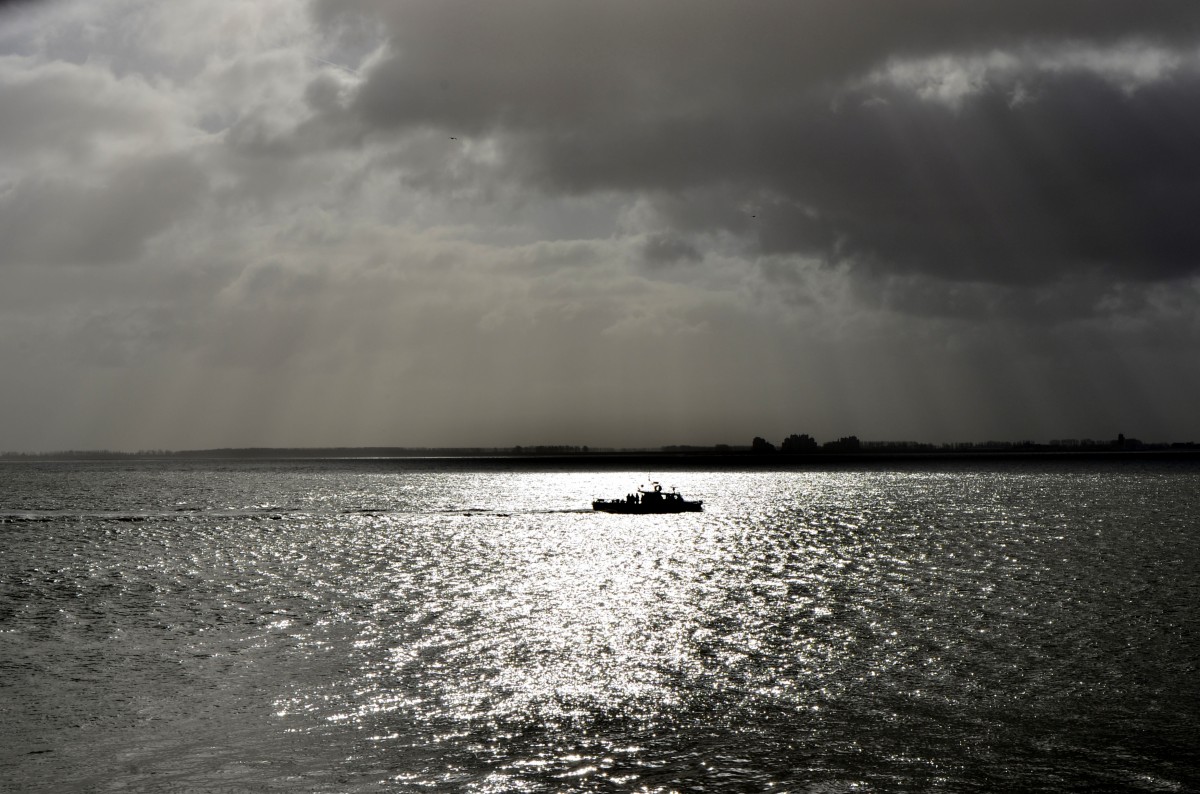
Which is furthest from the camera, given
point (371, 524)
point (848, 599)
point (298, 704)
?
point (371, 524)

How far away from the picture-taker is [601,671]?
44875 millimetres

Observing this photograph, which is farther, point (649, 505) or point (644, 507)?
point (649, 505)

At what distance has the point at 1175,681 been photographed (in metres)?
42.1

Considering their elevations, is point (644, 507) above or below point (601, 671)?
below

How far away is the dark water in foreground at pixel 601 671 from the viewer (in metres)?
31.2

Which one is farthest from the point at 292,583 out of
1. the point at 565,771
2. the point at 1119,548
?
the point at 1119,548

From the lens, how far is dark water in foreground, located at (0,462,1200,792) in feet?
102

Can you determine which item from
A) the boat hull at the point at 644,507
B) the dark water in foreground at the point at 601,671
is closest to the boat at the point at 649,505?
the boat hull at the point at 644,507


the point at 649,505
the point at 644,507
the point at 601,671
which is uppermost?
the point at 601,671

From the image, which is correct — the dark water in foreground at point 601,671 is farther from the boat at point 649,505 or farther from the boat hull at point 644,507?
the boat at point 649,505

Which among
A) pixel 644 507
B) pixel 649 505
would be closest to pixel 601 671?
pixel 644 507

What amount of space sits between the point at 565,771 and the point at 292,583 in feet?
177

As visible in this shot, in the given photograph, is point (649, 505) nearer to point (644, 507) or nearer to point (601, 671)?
point (644, 507)

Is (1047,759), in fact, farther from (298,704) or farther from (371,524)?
(371,524)
